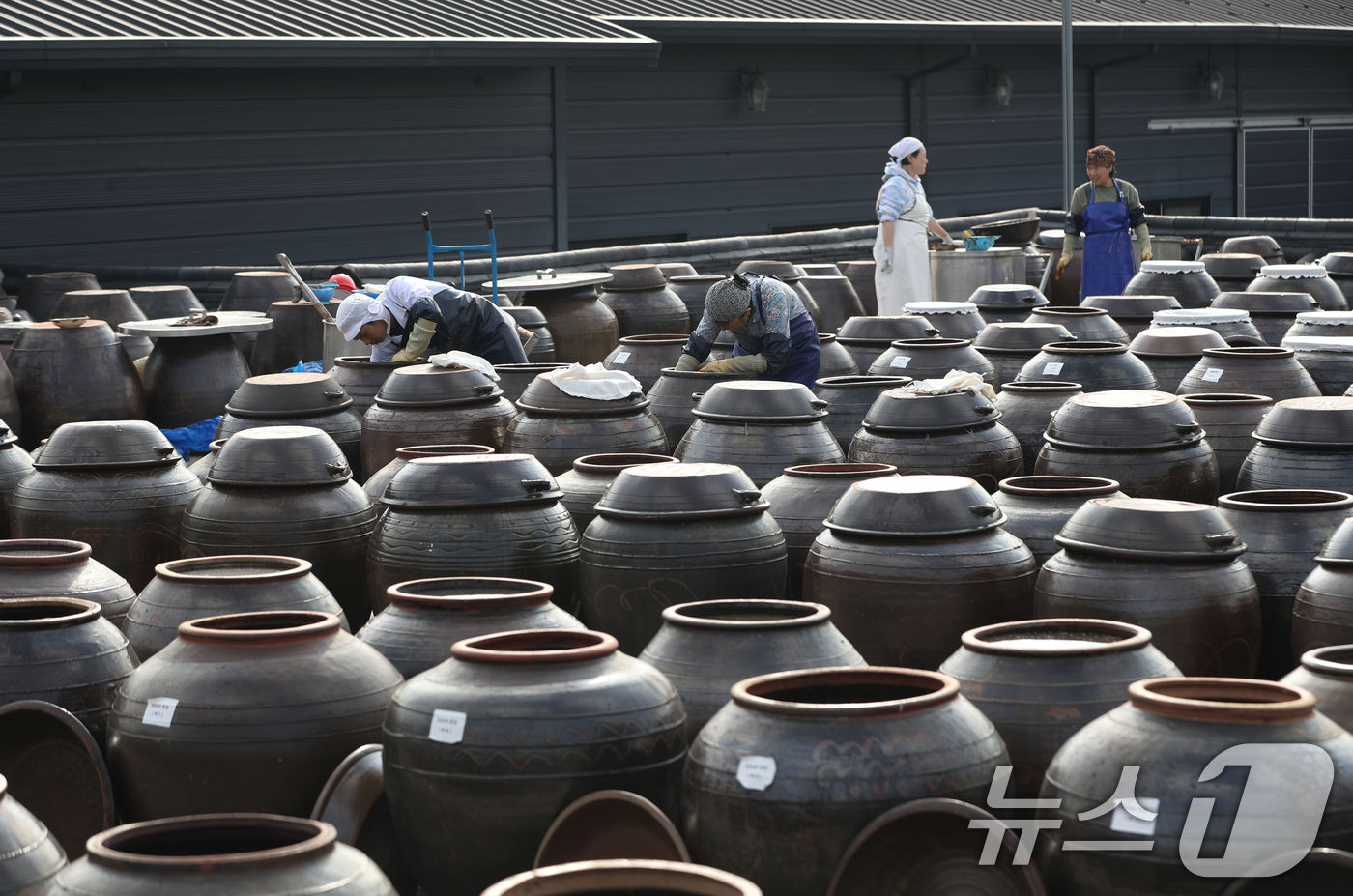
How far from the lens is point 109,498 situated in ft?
20.4

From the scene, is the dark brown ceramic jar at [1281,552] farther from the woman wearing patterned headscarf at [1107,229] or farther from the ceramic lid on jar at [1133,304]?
the woman wearing patterned headscarf at [1107,229]

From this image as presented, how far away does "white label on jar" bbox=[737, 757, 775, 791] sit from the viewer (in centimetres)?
332

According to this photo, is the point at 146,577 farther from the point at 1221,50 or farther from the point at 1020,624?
the point at 1221,50

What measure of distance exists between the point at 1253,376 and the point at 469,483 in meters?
3.68

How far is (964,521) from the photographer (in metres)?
4.83

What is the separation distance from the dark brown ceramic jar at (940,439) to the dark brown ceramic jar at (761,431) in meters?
0.20

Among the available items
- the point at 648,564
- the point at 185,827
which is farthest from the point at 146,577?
the point at 185,827

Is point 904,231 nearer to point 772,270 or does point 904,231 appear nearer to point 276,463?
point 772,270

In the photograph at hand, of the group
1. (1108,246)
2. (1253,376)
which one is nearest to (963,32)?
(1108,246)

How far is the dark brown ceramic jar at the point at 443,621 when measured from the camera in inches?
167

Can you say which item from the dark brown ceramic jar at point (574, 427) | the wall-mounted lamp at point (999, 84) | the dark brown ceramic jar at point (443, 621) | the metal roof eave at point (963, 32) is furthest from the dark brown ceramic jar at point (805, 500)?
the wall-mounted lamp at point (999, 84)

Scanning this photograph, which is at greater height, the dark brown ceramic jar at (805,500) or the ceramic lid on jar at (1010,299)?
the ceramic lid on jar at (1010,299)

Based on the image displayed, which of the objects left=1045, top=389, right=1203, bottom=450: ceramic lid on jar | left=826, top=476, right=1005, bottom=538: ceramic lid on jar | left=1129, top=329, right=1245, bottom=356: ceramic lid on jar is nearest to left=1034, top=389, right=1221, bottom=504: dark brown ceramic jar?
left=1045, top=389, right=1203, bottom=450: ceramic lid on jar

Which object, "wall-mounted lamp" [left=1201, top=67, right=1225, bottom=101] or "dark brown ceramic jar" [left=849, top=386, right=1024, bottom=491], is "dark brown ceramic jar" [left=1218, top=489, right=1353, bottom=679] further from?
"wall-mounted lamp" [left=1201, top=67, right=1225, bottom=101]
